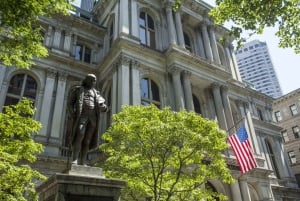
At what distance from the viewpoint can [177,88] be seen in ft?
77.4

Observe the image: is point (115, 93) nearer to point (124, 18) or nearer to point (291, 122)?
point (124, 18)

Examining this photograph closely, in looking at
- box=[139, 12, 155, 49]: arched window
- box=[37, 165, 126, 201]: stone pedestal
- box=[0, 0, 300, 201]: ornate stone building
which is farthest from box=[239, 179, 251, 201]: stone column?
box=[37, 165, 126, 201]: stone pedestal

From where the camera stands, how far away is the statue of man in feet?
23.0

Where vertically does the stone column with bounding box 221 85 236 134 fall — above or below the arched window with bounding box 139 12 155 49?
below

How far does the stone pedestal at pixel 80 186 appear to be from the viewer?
6.03m

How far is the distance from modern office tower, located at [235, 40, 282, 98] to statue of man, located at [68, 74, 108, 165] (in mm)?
157521

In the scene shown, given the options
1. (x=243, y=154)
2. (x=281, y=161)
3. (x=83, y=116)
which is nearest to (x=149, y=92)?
(x=243, y=154)

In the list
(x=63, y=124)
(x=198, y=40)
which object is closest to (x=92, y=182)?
(x=63, y=124)

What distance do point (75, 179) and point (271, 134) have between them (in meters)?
35.5

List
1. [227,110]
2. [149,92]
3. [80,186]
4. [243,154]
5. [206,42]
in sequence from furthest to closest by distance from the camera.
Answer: [206,42] < [227,110] < [149,92] < [243,154] < [80,186]

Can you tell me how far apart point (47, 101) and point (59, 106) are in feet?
3.45

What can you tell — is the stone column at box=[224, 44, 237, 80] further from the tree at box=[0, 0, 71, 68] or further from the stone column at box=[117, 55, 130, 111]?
the tree at box=[0, 0, 71, 68]

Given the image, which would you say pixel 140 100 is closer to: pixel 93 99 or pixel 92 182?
pixel 93 99

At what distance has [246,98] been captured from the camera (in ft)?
110
